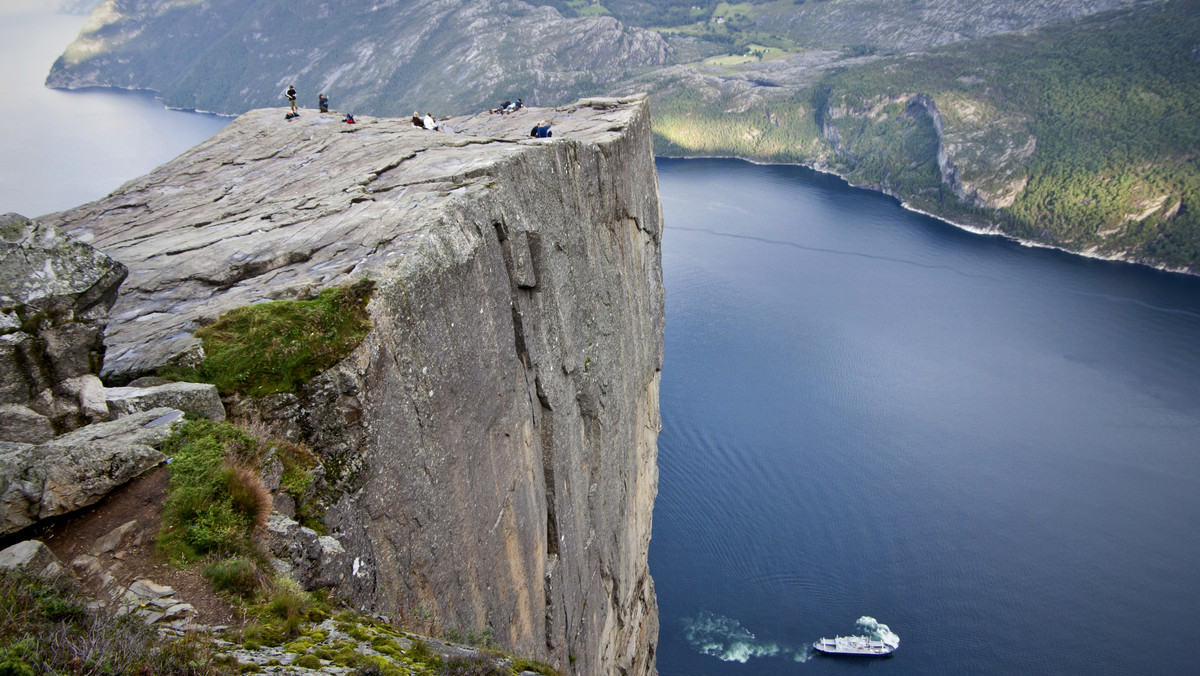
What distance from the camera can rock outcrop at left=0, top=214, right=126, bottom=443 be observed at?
26.8ft

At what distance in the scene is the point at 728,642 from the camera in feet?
147

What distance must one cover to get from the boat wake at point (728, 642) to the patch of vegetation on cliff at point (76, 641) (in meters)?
43.6

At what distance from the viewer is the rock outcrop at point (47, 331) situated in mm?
8172

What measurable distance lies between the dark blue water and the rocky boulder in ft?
139

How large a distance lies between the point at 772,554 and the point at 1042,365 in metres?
47.0

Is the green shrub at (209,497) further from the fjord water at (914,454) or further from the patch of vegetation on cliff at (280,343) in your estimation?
the fjord water at (914,454)

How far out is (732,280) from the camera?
301 ft

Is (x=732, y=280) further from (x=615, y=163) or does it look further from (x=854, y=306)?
(x=615, y=163)

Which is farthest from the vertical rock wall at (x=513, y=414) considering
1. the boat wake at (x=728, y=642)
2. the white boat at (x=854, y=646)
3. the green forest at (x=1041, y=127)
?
Result: the green forest at (x=1041, y=127)

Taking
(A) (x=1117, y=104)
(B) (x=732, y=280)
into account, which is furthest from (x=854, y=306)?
(A) (x=1117, y=104)

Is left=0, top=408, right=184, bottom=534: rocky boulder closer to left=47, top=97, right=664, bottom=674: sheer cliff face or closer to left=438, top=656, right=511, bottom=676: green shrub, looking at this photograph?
left=47, top=97, right=664, bottom=674: sheer cliff face

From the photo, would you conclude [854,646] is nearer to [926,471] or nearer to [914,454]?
[926,471]

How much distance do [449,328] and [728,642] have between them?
134ft

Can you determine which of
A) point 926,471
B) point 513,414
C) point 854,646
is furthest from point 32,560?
point 926,471
